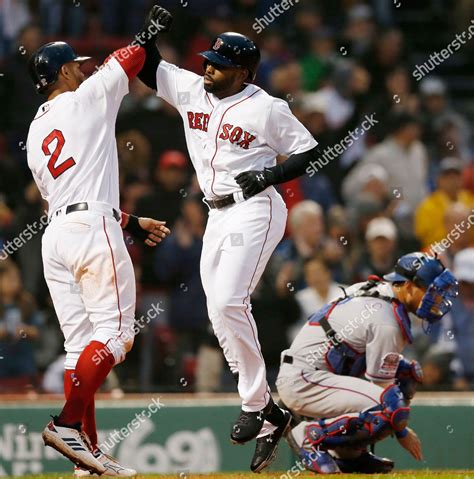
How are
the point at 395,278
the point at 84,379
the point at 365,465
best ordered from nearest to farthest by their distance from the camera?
the point at 84,379, the point at 395,278, the point at 365,465

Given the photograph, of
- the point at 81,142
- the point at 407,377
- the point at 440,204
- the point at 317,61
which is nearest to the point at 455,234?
the point at 440,204

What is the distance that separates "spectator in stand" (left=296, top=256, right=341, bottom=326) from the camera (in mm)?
10523

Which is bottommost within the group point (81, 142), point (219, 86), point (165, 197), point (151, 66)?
point (165, 197)

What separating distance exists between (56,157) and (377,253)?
442cm

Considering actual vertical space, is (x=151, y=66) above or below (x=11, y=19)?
above

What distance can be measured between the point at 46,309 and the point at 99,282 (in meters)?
3.85

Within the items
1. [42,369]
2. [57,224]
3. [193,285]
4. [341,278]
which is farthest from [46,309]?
[57,224]

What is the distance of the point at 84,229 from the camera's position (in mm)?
6898

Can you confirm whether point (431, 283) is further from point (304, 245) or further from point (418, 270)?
point (304, 245)

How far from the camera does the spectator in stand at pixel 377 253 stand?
1085 centimetres

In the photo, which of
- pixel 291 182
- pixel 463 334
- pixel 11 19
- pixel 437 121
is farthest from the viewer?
pixel 11 19

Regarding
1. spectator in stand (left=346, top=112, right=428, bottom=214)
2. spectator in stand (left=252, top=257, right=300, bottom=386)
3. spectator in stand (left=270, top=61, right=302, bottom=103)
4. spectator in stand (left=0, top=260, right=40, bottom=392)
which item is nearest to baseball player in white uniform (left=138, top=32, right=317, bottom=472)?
spectator in stand (left=252, top=257, right=300, bottom=386)

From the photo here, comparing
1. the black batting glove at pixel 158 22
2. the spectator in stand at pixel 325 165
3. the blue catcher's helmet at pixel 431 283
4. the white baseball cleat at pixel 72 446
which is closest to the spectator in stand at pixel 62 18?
the spectator in stand at pixel 325 165

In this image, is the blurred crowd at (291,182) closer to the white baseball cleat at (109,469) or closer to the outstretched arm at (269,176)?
the white baseball cleat at (109,469)
